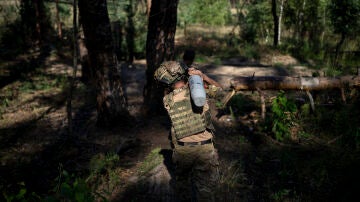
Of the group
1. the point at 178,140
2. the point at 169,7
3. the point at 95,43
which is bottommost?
the point at 178,140

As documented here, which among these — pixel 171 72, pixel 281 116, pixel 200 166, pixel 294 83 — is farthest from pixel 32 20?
pixel 200 166

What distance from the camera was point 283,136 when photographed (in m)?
7.09

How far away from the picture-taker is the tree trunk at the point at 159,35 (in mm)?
7352

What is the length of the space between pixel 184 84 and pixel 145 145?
3170 millimetres

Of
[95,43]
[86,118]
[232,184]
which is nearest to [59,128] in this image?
[86,118]

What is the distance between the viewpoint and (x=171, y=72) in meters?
3.86

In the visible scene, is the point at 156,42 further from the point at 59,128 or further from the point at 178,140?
the point at 178,140

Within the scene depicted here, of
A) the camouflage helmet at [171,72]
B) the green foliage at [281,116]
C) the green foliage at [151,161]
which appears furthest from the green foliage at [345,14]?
the camouflage helmet at [171,72]

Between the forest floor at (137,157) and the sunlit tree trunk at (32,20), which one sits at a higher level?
Result: the sunlit tree trunk at (32,20)

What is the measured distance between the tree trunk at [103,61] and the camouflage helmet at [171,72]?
11.0 feet

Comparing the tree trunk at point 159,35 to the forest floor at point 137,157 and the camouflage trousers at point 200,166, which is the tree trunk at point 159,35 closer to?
the forest floor at point 137,157

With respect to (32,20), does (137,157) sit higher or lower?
lower

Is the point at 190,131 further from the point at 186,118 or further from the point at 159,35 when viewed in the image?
the point at 159,35

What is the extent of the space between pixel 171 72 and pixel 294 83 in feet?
15.8
